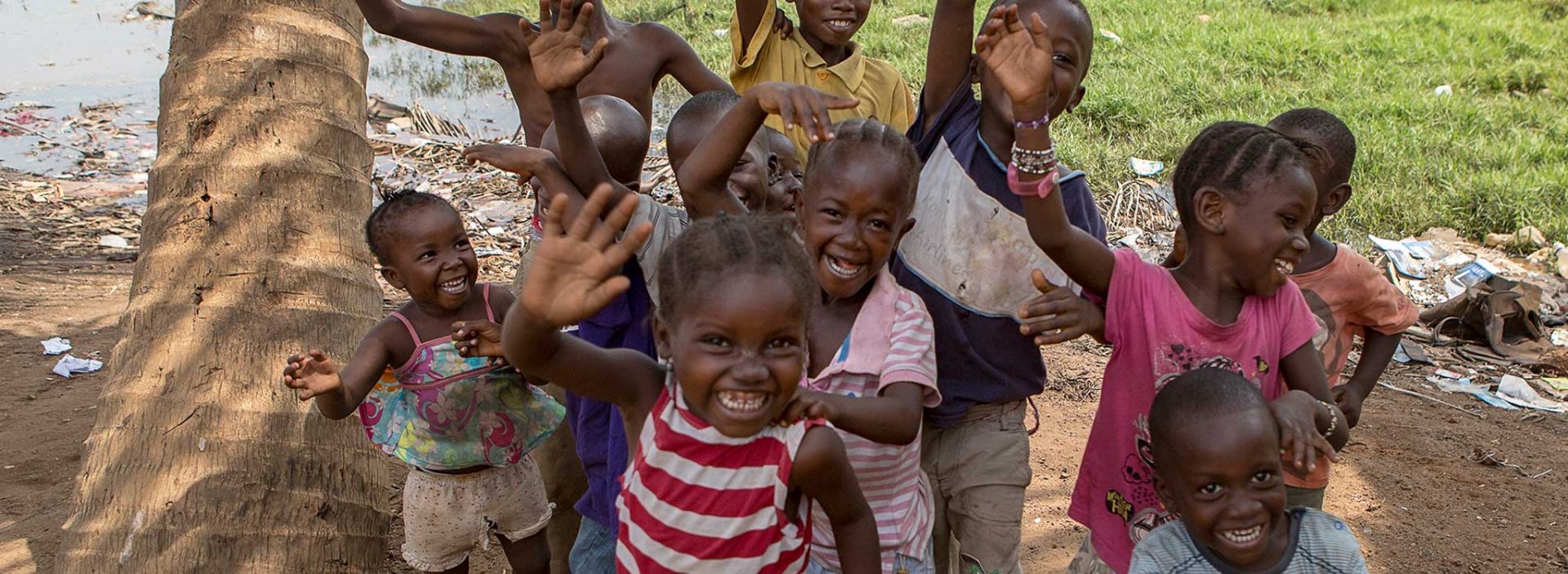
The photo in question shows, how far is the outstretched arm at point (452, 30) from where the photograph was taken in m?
3.48

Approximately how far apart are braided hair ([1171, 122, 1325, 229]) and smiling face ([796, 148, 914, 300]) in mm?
573

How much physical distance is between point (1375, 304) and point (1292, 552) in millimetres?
877

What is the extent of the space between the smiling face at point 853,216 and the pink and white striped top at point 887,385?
0.07 m

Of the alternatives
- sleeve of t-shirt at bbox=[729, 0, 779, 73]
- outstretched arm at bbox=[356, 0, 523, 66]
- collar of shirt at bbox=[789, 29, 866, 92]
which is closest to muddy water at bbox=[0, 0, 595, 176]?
outstretched arm at bbox=[356, 0, 523, 66]

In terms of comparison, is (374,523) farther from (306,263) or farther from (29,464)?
(29,464)

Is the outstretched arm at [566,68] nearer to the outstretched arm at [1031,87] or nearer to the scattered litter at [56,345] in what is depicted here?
the outstretched arm at [1031,87]

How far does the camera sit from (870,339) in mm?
2129

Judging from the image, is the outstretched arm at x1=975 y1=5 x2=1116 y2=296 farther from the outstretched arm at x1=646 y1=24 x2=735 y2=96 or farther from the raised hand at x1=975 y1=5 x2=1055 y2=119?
the outstretched arm at x1=646 y1=24 x2=735 y2=96

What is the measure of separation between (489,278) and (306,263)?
338 cm

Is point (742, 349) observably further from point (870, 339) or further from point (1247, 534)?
point (1247, 534)

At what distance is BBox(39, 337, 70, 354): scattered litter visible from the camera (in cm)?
529

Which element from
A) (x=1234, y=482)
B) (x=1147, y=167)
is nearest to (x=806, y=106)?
(x=1234, y=482)

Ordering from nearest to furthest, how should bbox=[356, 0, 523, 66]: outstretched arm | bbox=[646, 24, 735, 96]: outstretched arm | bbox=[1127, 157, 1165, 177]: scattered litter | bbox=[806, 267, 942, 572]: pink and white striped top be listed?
bbox=[806, 267, 942, 572]: pink and white striped top → bbox=[356, 0, 523, 66]: outstretched arm → bbox=[646, 24, 735, 96]: outstretched arm → bbox=[1127, 157, 1165, 177]: scattered litter

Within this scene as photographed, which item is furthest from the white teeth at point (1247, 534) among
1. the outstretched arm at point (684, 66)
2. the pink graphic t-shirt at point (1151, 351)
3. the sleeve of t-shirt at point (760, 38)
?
the outstretched arm at point (684, 66)
